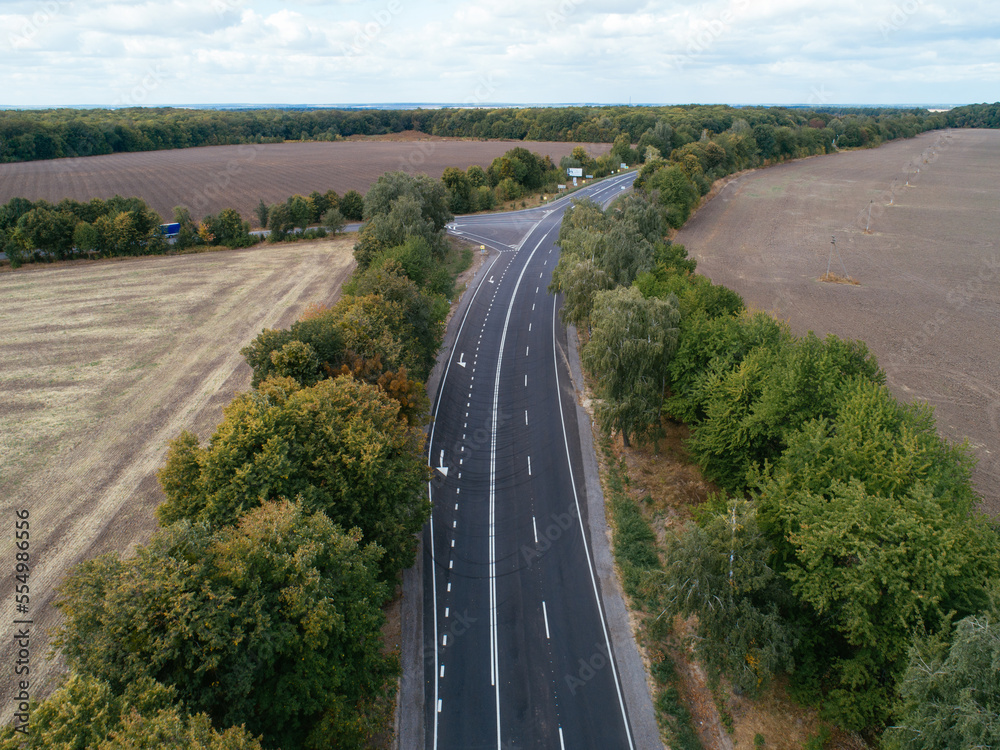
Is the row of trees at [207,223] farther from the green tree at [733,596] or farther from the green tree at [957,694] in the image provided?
Answer: the green tree at [957,694]

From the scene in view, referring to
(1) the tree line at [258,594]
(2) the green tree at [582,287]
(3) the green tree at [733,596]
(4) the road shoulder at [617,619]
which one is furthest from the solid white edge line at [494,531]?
(2) the green tree at [582,287]

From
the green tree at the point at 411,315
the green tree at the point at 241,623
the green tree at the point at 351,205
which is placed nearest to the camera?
the green tree at the point at 241,623

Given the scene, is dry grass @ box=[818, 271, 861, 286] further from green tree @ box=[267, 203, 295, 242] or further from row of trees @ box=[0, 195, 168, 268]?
row of trees @ box=[0, 195, 168, 268]

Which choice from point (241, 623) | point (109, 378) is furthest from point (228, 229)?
point (241, 623)

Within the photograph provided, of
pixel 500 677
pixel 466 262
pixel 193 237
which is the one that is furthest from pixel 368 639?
pixel 193 237

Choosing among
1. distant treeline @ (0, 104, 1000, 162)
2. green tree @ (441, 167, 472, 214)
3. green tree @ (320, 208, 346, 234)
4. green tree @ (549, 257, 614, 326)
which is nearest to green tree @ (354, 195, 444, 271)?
green tree @ (549, 257, 614, 326)

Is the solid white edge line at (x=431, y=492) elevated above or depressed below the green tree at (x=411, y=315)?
below

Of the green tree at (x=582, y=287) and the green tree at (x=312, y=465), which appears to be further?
the green tree at (x=582, y=287)
